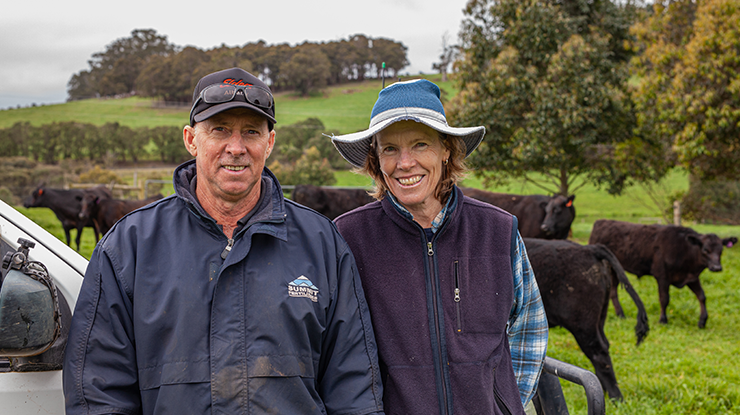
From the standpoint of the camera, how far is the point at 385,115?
7.35 ft

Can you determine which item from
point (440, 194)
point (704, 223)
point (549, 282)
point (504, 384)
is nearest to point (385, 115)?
point (440, 194)

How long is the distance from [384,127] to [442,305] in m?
0.78

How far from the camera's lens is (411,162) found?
2.26 meters

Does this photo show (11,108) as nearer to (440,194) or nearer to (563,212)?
(563,212)

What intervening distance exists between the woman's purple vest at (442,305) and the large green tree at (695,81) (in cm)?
1237

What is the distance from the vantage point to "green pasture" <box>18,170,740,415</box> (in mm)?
4934

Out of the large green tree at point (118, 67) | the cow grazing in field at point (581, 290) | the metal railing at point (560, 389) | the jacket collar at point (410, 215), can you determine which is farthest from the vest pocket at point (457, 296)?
the large green tree at point (118, 67)

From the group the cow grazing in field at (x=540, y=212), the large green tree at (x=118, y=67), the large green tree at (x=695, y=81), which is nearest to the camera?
the large green tree at (x=695, y=81)

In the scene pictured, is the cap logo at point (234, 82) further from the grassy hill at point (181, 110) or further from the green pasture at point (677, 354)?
the grassy hill at point (181, 110)

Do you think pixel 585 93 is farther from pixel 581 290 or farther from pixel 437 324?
pixel 437 324

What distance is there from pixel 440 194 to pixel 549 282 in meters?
3.99

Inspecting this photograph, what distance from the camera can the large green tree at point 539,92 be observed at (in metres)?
16.0

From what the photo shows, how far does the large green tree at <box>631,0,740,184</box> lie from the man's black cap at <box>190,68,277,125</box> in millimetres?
12968

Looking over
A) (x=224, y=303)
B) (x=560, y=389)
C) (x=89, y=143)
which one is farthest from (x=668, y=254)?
(x=89, y=143)
